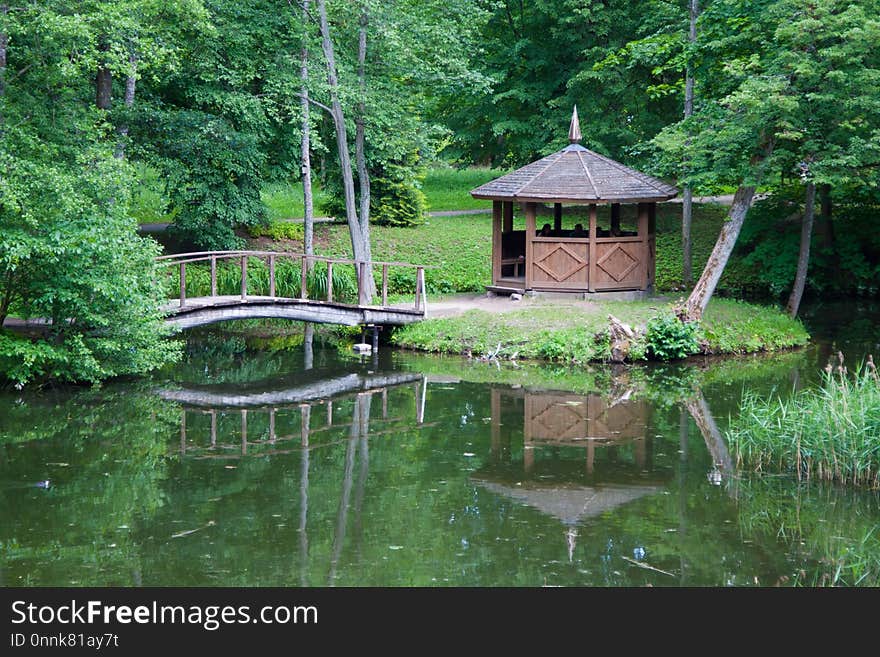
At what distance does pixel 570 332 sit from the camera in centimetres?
2069

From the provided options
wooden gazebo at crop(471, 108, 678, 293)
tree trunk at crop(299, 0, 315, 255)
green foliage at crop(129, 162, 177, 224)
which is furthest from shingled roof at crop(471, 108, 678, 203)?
green foliage at crop(129, 162, 177, 224)

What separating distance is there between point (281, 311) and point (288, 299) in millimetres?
267

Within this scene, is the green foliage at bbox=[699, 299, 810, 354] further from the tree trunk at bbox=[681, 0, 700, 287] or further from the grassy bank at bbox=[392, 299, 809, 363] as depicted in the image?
the tree trunk at bbox=[681, 0, 700, 287]

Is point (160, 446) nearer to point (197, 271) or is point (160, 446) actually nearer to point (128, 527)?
point (128, 527)

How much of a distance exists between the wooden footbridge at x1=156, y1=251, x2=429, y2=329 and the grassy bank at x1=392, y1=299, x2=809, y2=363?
76 cm

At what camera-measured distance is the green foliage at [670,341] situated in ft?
67.0

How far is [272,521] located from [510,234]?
15605mm

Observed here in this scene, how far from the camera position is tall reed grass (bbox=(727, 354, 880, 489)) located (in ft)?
38.8

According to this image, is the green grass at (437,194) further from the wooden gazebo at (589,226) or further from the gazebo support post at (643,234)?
the gazebo support post at (643,234)

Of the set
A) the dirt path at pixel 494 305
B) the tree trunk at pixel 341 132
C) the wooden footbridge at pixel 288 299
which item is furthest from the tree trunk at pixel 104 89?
the dirt path at pixel 494 305

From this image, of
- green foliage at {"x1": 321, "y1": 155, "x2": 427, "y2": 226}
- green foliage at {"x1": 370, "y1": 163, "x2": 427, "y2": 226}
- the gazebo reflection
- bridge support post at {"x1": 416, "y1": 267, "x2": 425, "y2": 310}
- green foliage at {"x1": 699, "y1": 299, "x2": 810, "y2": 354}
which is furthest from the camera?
green foliage at {"x1": 370, "y1": 163, "x2": 427, "y2": 226}

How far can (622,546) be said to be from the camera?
10.4m

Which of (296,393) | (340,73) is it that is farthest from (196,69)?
(296,393)

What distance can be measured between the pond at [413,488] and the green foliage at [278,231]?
1030 cm
